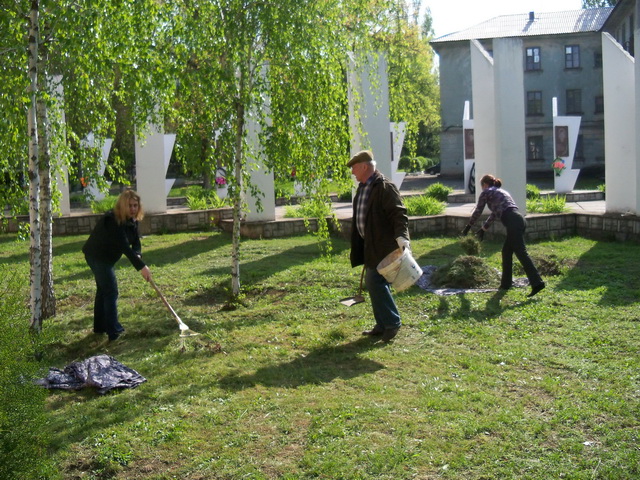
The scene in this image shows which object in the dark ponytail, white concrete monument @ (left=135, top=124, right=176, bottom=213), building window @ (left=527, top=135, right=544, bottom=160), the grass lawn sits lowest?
the grass lawn

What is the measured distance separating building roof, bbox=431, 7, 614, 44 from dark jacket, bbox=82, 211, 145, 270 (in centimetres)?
4509

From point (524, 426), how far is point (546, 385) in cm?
92

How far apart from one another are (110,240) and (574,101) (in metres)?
47.8

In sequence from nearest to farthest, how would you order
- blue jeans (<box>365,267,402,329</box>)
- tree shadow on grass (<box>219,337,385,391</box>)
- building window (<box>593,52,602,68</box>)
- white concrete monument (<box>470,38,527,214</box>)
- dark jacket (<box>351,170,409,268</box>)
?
tree shadow on grass (<box>219,337,385,391</box>) < dark jacket (<box>351,170,409,268</box>) < blue jeans (<box>365,267,402,329</box>) < white concrete monument (<box>470,38,527,214</box>) < building window (<box>593,52,602,68</box>)

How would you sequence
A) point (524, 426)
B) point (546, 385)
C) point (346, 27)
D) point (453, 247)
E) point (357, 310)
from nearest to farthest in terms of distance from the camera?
point (524, 426), point (546, 385), point (357, 310), point (346, 27), point (453, 247)

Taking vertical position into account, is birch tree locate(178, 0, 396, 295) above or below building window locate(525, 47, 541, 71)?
below

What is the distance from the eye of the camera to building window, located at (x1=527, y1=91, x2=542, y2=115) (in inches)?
2021

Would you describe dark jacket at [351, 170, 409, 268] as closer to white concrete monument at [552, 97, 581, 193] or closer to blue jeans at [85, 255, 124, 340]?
blue jeans at [85, 255, 124, 340]

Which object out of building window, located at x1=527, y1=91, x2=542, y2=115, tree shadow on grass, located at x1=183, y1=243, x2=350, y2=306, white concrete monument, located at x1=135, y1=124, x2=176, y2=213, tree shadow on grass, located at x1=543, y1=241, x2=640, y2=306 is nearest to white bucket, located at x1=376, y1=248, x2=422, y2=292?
tree shadow on grass, located at x1=543, y1=241, x2=640, y2=306

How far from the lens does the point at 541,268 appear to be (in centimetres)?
1084

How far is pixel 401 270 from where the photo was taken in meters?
6.97

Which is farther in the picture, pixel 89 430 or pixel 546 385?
pixel 546 385

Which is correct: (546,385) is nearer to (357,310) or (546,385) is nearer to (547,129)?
(357,310)

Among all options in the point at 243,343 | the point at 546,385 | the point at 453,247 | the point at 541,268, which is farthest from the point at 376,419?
the point at 453,247
